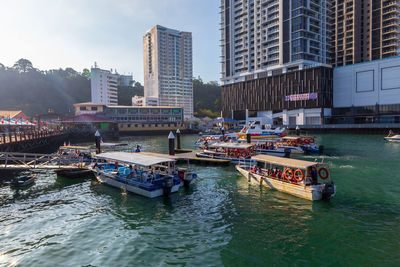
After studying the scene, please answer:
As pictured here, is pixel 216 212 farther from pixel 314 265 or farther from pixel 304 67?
pixel 304 67

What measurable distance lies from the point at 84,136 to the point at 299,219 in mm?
65728

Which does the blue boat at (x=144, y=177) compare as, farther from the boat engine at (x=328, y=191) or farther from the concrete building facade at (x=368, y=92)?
the concrete building facade at (x=368, y=92)

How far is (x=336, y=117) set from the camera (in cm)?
8238

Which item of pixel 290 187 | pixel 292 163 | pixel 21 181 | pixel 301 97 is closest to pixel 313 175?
pixel 292 163

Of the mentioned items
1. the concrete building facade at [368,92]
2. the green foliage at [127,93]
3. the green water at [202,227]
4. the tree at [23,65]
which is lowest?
the green water at [202,227]

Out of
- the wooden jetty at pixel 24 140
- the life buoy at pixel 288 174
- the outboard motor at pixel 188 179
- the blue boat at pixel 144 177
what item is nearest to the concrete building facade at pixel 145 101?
the wooden jetty at pixel 24 140

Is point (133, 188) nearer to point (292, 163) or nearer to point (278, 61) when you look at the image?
point (292, 163)

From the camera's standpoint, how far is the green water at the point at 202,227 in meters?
10.7

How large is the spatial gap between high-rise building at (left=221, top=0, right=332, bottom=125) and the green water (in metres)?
67.6

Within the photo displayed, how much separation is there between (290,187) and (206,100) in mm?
130405

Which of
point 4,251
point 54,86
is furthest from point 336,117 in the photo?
point 54,86

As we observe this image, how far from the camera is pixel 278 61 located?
92688mm

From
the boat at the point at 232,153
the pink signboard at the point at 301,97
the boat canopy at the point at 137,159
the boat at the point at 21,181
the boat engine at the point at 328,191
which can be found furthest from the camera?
the pink signboard at the point at 301,97

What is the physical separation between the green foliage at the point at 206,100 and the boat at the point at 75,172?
347ft
